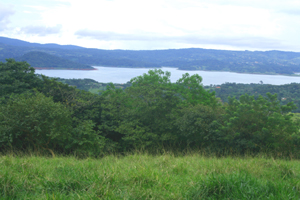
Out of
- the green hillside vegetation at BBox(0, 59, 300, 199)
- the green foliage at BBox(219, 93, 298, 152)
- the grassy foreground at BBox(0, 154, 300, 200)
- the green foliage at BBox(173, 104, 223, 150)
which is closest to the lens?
the grassy foreground at BBox(0, 154, 300, 200)

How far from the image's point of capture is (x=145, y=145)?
13.4 metres

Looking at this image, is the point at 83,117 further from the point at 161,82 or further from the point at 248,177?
the point at 248,177

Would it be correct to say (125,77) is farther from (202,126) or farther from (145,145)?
(202,126)

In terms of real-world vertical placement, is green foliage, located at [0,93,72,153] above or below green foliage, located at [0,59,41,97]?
below

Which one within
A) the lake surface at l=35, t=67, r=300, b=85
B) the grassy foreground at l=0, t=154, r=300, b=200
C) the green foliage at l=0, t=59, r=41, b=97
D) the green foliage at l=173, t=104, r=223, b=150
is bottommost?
the green foliage at l=173, t=104, r=223, b=150

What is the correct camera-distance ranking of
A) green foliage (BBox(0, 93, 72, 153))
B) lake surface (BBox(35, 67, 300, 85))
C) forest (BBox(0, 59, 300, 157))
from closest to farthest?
green foliage (BBox(0, 93, 72, 153))
forest (BBox(0, 59, 300, 157))
lake surface (BBox(35, 67, 300, 85))

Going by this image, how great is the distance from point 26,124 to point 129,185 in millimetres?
7399

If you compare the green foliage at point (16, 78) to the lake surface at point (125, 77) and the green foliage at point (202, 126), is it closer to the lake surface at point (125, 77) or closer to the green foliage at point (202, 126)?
the green foliage at point (202, 126)

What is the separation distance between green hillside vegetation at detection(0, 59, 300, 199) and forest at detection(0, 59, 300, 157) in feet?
0.18

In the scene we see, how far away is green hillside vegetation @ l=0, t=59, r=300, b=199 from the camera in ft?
10.9

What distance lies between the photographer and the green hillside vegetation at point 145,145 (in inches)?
131

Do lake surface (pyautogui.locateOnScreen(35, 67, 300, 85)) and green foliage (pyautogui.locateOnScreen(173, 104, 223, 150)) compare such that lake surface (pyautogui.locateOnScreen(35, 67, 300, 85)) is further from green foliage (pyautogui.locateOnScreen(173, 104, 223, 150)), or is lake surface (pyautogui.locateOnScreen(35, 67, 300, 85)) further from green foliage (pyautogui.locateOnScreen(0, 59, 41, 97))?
green foliage (pyautogui.locateOnScreen(173, 104, 223, 150))

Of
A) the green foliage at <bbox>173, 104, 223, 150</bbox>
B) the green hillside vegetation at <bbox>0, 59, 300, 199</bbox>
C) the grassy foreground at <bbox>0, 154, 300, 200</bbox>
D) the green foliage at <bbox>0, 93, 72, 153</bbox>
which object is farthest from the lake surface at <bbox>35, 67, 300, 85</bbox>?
the grassy foreground at <bbox>0, 154, 300, 200</bbox>

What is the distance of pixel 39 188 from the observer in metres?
3.30
